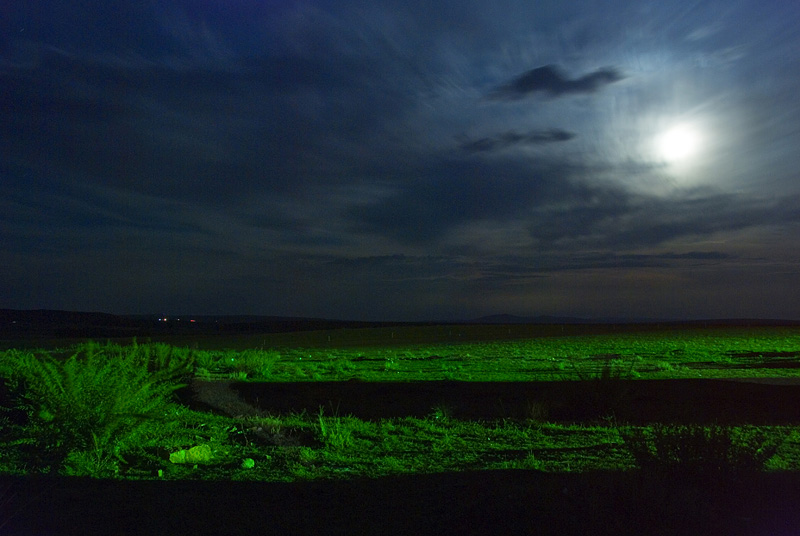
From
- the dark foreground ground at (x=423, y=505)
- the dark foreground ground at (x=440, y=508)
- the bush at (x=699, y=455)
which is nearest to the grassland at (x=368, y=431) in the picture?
the bush at (x=699, y=455)

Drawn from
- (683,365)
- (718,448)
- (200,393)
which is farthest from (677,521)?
(683,365)

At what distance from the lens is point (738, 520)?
6078 millimetres

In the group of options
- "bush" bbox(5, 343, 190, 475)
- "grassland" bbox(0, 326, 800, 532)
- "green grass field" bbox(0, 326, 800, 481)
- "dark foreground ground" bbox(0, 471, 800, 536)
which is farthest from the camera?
"bush" bbox(5, 343, 190, 475)

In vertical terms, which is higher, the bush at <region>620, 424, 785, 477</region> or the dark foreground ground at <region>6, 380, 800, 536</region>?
the bush at <region>620, 424, 785, 477</region>

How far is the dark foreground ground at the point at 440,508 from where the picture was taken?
5988mm

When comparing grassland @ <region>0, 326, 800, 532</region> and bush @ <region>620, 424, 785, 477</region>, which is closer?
bush @ <region>620, 424, 785, 477</region>

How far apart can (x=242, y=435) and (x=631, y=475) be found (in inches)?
280

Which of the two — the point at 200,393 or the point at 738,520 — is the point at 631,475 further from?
the point at 200,393

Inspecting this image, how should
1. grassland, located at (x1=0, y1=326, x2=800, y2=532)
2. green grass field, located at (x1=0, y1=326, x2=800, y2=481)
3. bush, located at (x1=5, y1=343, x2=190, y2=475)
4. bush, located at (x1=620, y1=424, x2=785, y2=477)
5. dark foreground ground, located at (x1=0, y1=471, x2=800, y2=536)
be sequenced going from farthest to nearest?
bush, located at (x1=5, y1=343, x2=190, y2=475) → grassland, located at (x1=0, y1=326, x2=800, y2=532) → green grass field, located at (x1=0, y1=326, x2=800, y2=481) → bush, located at (x1=620, y1=424, x2=785, y2=477) → dark foreground ground, located at (x1=0, y1=471, x2=800, y2=536)

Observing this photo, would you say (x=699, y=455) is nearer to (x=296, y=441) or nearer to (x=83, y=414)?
(x=296, y=441)

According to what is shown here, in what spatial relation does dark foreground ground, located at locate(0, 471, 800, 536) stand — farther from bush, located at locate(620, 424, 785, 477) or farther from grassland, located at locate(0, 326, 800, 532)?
grassland, located at locate(0, 326, 800, 532)

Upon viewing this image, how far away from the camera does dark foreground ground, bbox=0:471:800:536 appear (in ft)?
19.6

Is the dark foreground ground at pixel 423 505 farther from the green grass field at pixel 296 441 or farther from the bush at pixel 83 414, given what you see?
the bush at pixel 83 414

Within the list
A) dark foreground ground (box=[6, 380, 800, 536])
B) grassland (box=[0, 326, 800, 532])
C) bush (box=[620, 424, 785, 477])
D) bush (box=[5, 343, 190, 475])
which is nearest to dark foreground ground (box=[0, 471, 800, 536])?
Answer: dark foreground ground (box=[6, 380, 800, 536])
